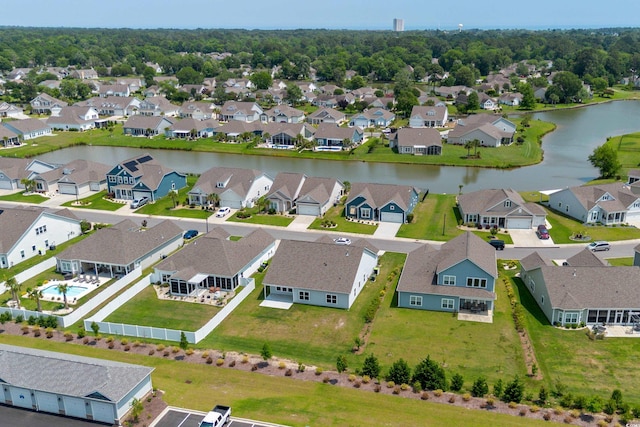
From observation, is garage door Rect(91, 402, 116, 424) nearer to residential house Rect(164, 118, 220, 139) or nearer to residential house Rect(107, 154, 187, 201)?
residential house Rect(107, 154, 187, 201)

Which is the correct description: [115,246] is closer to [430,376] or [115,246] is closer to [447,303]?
[447,303]

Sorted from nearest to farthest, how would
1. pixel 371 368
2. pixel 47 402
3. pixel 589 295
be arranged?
1. pixel 47 402
2. pixel 371 368
3. pixel 589 295

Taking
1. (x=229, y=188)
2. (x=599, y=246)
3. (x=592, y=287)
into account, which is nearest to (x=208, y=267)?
→ (x=229, y=188)

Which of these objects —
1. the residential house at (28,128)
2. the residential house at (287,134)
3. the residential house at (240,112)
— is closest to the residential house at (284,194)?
the residential house at (287,134)

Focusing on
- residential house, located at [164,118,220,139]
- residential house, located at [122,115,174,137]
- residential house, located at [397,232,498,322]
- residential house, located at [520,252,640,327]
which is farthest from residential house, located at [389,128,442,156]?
residential house, located at [520,252,640,327]

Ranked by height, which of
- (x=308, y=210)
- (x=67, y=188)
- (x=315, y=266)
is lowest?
(x=308, y=210)

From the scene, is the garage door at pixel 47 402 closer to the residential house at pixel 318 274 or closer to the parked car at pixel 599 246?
the residential house at pixel 318 274

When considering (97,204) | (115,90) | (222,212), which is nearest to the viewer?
(222,212)
